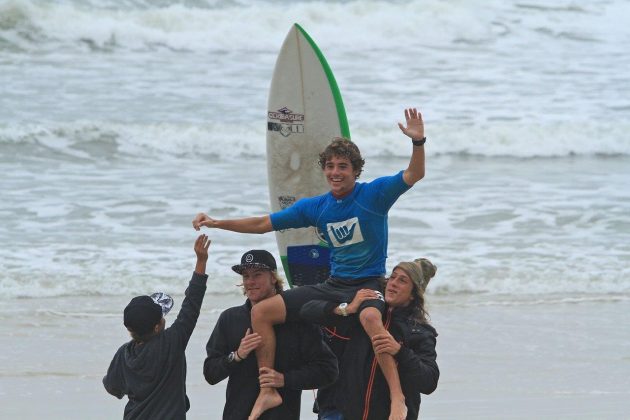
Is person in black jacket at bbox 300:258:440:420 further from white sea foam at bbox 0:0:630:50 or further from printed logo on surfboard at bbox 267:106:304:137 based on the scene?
white sea foam at bbox 0:0:630:50

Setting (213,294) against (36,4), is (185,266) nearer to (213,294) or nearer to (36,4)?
(213,294)

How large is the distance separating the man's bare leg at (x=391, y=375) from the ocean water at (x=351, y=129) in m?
4.79

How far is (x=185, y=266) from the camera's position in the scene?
10.1m

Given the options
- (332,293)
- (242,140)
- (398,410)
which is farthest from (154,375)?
(242,140)

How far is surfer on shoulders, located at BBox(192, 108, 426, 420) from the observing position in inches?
187

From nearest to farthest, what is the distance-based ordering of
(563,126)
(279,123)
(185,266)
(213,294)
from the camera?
(279,123) → (213,294) → (185,266) → (563,126)

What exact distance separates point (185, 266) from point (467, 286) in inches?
98.2

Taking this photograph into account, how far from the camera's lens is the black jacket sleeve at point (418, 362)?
440 cm

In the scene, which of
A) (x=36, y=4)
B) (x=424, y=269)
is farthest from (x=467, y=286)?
(x=36, y=4)

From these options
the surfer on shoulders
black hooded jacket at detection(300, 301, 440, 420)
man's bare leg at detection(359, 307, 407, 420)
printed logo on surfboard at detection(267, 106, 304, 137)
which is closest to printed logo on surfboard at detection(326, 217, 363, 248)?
the surfer on shoulders

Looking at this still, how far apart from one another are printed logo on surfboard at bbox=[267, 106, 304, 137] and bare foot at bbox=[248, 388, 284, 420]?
2.75 metres

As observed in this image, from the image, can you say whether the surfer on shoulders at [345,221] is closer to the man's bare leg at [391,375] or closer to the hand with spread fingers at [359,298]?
the hand with spread fingers at [359,298]

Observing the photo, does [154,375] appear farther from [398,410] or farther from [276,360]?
[398,410]

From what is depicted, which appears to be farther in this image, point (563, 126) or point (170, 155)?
point (563, 126)
